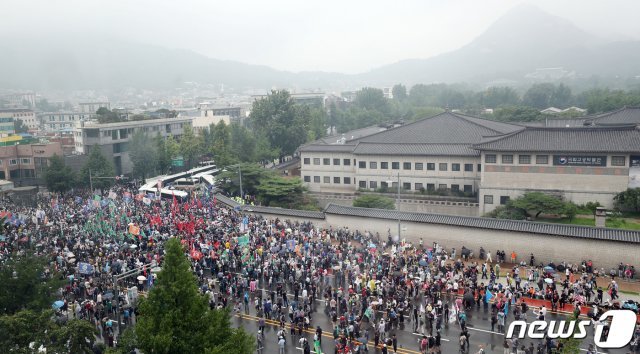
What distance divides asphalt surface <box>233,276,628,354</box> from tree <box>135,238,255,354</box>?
5.33 meters

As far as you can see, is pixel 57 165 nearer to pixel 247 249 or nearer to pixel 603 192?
pixel 247 249

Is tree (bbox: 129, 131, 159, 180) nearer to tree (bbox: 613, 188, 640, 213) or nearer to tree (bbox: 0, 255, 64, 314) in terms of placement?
tree (bbox: 0, 255, 64, 314)

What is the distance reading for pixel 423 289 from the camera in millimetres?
26375

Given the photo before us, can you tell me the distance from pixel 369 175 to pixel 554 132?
17.7 meters

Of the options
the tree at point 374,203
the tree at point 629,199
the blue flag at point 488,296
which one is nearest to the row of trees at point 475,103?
the tree at point 629,199

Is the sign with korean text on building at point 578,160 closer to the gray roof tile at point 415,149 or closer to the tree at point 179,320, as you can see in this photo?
the gray roof tile at point 415,149

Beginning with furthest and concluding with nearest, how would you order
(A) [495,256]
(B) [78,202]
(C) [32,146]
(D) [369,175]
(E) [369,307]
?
(C) [32,146] → (D) [369,175] → (B) [78,202] → (A) [495,256] → (E) [369,307]

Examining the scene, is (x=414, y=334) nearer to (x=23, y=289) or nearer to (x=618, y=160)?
(x=23, y=289)

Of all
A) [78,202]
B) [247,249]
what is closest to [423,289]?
[247,249]

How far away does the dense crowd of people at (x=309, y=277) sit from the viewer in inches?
A: 892

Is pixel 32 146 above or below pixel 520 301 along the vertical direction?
above

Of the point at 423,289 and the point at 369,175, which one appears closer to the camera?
the point at 423,289

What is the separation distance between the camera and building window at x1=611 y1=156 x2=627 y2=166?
37366mm

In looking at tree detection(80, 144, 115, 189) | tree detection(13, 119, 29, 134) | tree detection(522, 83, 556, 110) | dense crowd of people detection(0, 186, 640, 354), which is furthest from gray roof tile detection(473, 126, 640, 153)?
tree detection(522, 83, 556, 110)
